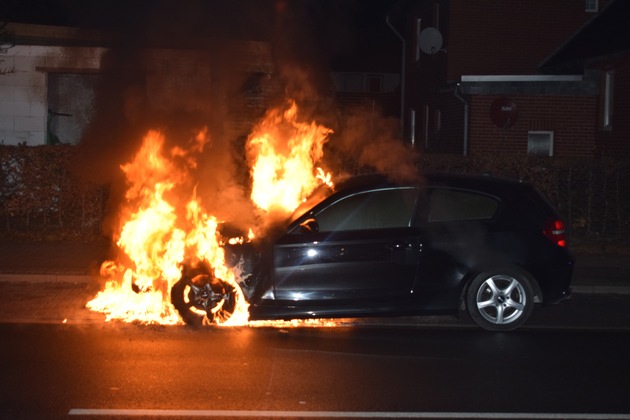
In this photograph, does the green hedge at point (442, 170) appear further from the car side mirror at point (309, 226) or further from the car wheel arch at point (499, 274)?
the car side mirror at point (309, 226)

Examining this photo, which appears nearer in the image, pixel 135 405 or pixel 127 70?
pixel 135 405

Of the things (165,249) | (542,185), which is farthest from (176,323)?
(542,185)

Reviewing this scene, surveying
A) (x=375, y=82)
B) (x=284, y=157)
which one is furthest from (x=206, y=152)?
(x=375, y=82)

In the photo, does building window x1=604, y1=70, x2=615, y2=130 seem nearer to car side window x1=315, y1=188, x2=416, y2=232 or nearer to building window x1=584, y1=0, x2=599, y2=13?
building window x1=584, y1=0, x2=599, y2=13

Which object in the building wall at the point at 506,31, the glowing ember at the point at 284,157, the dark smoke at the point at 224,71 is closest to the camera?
the glowing ember at the point at 284,157

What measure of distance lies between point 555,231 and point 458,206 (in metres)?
0.98

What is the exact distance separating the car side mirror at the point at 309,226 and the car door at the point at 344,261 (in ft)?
0.07

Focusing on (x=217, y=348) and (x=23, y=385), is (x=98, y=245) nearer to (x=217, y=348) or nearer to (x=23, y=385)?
(x=217, y=348)

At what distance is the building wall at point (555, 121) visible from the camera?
18.3m

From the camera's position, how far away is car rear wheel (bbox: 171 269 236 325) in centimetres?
780

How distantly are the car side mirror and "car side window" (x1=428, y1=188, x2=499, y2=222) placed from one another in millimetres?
1095

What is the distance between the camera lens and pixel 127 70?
1145 cm

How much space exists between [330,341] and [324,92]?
4619mm

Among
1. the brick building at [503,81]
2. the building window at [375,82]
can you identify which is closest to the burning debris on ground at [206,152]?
the brick building at [503,81]
